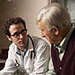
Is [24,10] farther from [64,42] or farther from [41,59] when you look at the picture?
[64,42]

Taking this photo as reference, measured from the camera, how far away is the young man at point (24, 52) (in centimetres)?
194

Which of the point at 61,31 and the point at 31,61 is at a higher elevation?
the point at 61,31

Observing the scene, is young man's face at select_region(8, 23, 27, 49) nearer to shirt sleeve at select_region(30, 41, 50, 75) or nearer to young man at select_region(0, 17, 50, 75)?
young man at select_region(0, 17, 50, 75)

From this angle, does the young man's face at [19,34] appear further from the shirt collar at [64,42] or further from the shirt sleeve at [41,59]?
the shirt collar at [64,42]

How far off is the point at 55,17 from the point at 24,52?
857 millimetres

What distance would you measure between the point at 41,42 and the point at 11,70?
1.49ft

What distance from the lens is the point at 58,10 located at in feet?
4.21

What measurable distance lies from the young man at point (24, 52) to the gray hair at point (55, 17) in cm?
67

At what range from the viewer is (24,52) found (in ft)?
6.71

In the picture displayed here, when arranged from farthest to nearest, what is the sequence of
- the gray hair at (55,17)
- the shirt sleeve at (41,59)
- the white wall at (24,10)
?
the white wall at (24,10) < the shirt sleeve at (41,59) < the gray hair at (55,17)

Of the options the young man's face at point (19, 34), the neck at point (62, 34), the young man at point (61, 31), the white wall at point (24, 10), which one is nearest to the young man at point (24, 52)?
Result: the young man's face at point (19, 34)

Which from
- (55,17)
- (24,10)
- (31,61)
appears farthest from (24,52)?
(24,10)

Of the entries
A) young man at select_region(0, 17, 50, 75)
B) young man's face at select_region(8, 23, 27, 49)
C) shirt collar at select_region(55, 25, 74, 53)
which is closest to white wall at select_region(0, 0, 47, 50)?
young man at select_region(0, 17, 50, 75)

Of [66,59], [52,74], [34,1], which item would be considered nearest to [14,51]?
[52,74]
